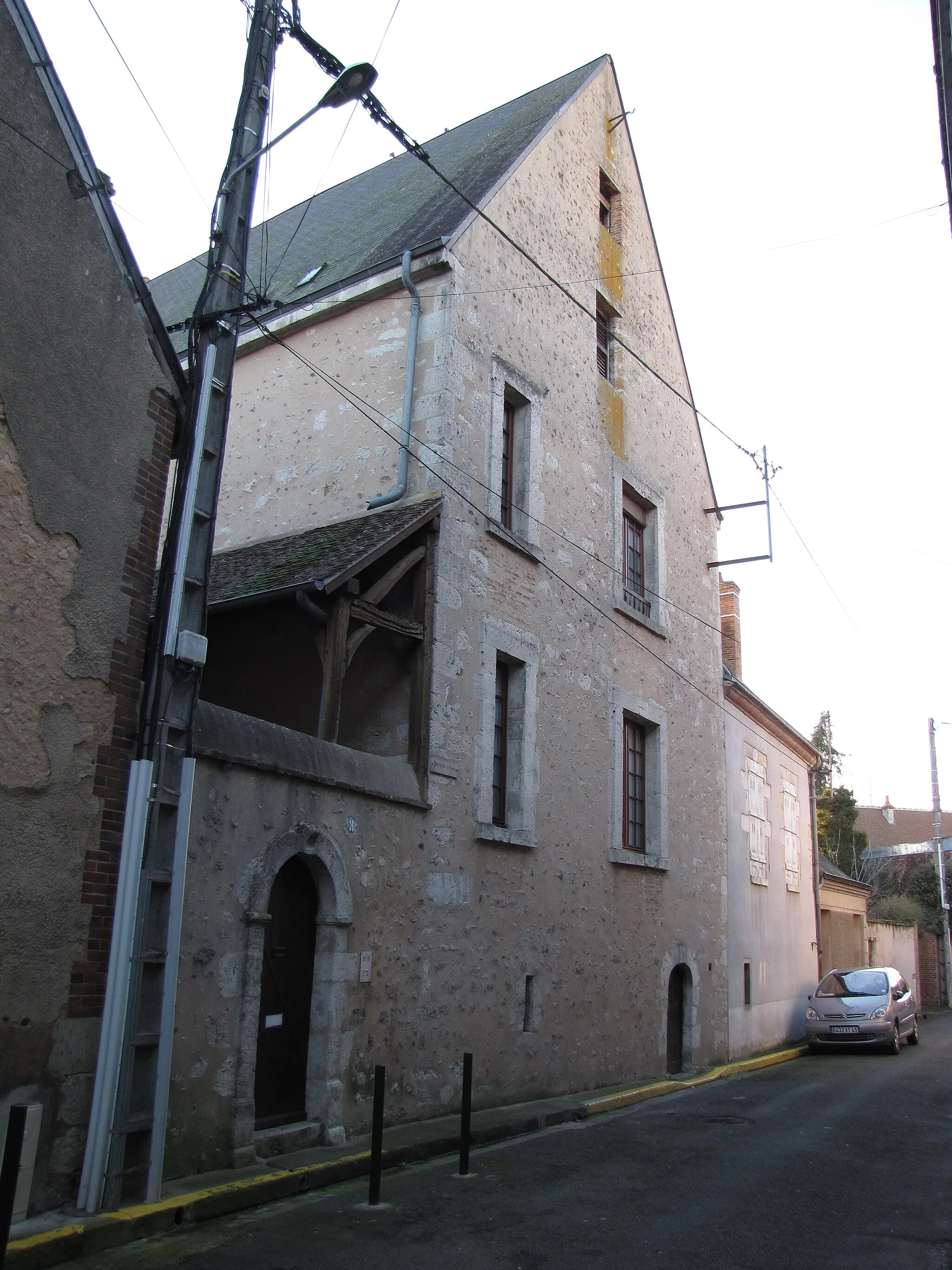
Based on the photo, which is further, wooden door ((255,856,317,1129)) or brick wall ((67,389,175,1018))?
wooden door ((255,856,317,1129))

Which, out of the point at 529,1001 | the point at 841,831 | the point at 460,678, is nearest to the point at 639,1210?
the point at 529,1001

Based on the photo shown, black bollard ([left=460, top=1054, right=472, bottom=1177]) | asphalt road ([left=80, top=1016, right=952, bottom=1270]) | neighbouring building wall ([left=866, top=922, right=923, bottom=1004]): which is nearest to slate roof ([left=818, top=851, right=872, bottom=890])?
neighbouring building wall ([left=866, top=922, right=923, bottom=1004])

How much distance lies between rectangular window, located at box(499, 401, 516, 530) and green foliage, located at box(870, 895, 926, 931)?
25.8 m

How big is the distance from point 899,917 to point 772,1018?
18.7 m

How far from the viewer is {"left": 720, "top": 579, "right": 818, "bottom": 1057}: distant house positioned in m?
16.1

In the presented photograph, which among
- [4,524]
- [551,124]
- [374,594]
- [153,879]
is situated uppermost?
[551,124]

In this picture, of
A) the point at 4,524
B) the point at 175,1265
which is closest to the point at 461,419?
the point at 4,524

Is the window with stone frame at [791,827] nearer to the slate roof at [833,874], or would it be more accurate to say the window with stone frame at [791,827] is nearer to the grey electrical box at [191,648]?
the slate roof at [833,874]

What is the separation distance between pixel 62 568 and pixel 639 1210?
16.9 feet

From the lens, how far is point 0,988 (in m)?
5.44

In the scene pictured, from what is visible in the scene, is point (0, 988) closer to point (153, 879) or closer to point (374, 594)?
point (153, 879)

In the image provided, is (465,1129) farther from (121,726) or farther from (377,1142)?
(121,726)

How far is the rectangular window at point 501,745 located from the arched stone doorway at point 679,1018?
439 centimetres

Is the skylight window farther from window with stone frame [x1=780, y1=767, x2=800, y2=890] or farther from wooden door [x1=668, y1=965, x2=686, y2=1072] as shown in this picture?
window with stone frame [x1=780, y1=767, x2=800, y2=890]
